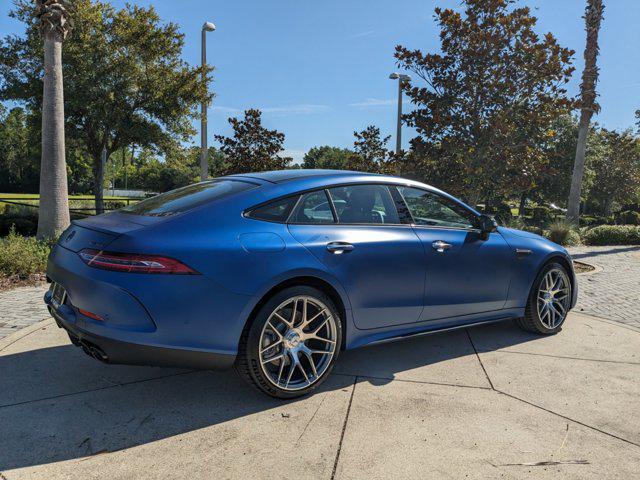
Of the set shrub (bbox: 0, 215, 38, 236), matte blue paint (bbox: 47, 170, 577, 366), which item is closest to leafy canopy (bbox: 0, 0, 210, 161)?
shrub (bbox: 0, 215, 38, 236)

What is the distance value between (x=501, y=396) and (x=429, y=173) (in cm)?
886

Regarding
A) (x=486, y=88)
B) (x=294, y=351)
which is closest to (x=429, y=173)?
(x=486, y=88)

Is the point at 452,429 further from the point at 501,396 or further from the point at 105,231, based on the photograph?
the point at 105,231

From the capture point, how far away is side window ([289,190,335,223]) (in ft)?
11.5

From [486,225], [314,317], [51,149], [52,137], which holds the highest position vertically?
[52,137]

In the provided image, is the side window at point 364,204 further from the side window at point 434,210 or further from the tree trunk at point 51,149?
the tree trunk at point 51,149

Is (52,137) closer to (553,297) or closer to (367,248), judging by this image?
(367,248)

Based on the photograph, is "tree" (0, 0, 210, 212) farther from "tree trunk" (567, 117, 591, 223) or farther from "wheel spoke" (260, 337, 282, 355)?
"wheel spoke" (260, 337, 282, 355)

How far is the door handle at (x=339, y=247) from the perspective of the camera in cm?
348

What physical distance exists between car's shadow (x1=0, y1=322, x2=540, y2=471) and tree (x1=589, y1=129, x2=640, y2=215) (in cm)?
Result: 3726

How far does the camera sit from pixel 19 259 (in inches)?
286

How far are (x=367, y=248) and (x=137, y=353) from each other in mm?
1720

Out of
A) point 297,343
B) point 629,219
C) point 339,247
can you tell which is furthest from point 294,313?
point 629,219

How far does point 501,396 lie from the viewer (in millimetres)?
3598
